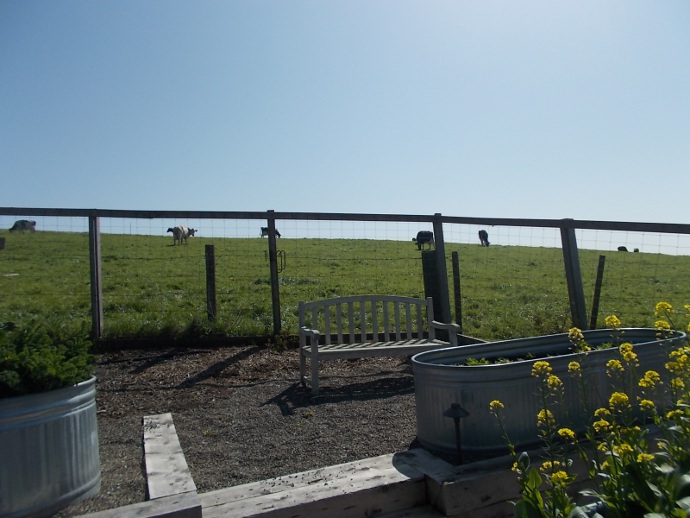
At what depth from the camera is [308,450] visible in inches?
143

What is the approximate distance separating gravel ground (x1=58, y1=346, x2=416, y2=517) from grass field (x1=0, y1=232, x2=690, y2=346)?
926mm

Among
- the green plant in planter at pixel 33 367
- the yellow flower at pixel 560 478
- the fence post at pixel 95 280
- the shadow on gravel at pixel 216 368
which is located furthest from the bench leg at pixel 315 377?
the yellow flower at pixel 560 478

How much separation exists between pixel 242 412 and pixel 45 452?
2.11 m

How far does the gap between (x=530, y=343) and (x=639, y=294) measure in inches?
365

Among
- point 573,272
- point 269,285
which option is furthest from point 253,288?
point 573,272

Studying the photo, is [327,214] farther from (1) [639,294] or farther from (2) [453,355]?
(1) [639,294]

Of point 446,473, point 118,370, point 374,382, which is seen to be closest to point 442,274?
point 374,382

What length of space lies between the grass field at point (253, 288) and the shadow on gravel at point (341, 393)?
1.83 m

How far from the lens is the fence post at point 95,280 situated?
659cm

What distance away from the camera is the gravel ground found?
3.36 m

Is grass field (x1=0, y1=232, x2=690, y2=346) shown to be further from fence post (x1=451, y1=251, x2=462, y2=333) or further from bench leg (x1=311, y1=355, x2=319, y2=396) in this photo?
bench leg (x1=311, y1=355, x2=319, y2=396)

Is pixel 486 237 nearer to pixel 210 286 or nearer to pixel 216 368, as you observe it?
pixel 210 286

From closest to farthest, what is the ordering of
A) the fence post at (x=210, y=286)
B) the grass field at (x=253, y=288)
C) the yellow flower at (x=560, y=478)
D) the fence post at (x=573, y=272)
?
1. the yellow flower at (x=560, y=478)
2. the fence post at (x=573, y=272)
3. the fence post at (x=210, y=286)
4. the grass field at (x=253, y=288)

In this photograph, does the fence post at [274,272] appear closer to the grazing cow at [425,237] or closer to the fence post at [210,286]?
the fence post at [210,286]
